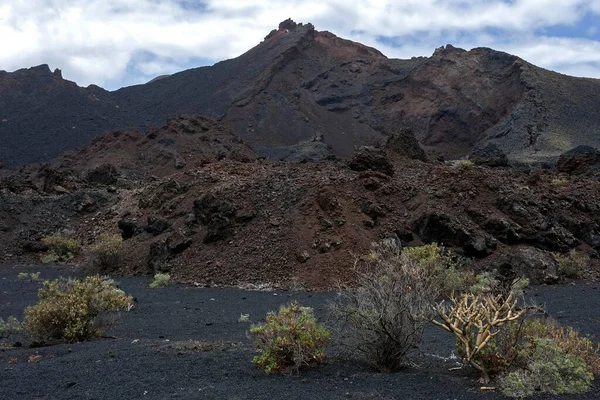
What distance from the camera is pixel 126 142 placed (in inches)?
1783

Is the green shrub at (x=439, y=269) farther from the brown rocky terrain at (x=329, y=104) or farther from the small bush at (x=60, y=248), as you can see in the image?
the brown rocky terrain at (x=329, y=104)

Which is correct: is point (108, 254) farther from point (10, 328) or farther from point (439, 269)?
point (439, 269)

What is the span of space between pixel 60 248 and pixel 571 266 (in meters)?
15.9

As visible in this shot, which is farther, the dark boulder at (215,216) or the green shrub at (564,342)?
the dark boulder at (215,216)

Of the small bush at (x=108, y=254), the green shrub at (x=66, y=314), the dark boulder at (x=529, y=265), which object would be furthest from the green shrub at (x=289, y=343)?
the small bush at (x=108, y=254)

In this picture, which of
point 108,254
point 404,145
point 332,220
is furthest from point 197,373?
point 404,145

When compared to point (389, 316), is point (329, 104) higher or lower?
higher

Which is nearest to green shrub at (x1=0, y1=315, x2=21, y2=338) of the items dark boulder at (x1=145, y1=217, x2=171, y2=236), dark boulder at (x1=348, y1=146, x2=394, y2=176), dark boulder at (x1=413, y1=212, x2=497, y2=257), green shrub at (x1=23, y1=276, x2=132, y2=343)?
green shrub at (x1=23, y1=276, x2=132, y2=343)

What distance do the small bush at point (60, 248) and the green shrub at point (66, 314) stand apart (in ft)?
45.4

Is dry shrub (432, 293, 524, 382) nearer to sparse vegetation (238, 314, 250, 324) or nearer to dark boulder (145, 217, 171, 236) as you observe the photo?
sparse vegetation (238, 314, 250, 324)

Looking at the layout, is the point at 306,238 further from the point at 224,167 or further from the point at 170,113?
the point at 170,113

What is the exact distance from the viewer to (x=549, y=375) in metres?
4.76

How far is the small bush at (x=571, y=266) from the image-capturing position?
46.5ft

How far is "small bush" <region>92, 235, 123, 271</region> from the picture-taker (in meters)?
17.3
